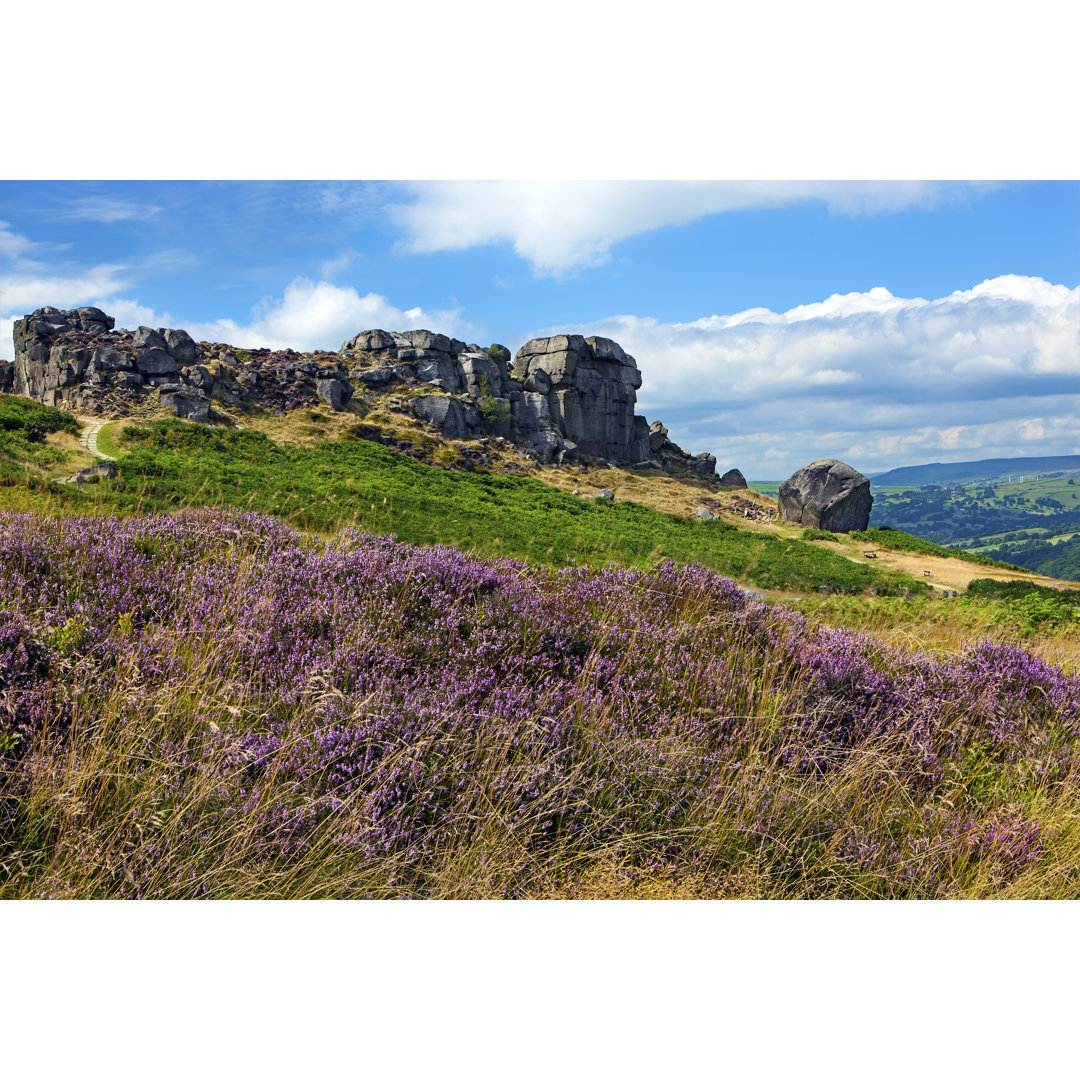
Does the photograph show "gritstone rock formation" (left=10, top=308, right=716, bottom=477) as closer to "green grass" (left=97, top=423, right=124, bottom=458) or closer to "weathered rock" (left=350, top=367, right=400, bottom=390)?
"weathered rock" (left=350, top=367, right=400, bottom=390)

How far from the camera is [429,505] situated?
2328cm

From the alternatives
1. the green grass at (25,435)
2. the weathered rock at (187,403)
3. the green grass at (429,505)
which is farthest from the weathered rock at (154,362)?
the green grass at (429,505)

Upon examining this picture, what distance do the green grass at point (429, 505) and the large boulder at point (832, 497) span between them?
38.1 ft

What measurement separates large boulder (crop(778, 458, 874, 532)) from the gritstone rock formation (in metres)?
22.1

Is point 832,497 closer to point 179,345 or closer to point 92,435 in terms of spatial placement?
point 92,435

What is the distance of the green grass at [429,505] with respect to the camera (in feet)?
50.9

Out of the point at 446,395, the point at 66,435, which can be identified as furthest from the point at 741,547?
the point at 446,395

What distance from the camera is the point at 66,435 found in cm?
2892

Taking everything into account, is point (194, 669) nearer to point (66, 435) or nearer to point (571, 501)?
point (66, 435)

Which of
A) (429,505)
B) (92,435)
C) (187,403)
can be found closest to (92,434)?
(92,435)

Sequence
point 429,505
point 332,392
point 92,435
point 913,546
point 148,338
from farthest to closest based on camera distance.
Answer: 1. point 332,392
2. point 148,338
3. point 913,546
4. point 92,435
5. point 429,505

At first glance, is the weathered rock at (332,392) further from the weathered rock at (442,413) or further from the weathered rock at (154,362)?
the weathered rock at (154,362)

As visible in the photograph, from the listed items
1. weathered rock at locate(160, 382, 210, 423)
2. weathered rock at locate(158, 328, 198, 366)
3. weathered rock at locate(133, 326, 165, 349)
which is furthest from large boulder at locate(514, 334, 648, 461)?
weathered rock at locate(160, 382, 210, 423)

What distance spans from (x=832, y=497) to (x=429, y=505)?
3592 centimetres
